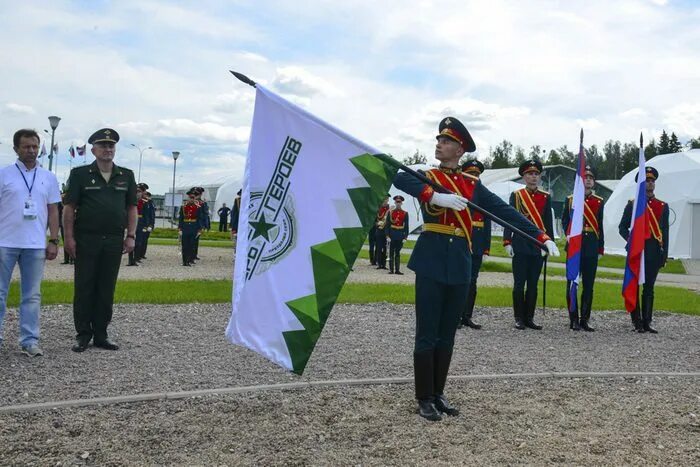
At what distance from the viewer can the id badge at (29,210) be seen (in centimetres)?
638

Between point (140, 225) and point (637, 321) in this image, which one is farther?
point (140, 225)

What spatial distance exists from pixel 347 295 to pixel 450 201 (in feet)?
25.3

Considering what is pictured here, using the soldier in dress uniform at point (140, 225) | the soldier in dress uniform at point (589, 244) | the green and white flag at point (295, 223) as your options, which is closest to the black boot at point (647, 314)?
the soldier in dress uniform at point (589, 244)

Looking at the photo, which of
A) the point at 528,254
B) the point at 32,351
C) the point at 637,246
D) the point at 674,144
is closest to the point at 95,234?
the point at 32,351

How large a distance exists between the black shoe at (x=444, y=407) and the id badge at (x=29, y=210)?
422cm

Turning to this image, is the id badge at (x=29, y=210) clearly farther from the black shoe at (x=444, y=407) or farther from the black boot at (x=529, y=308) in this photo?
the black boot at (x=529, y=308)

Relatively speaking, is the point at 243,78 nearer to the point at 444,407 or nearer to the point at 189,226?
the point at 444,407

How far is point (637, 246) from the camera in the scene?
9.18 m

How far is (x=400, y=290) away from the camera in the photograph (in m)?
13.1

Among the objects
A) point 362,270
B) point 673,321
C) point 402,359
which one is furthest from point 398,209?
point 402,359

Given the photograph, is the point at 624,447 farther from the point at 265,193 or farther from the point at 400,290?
the point at 400,290

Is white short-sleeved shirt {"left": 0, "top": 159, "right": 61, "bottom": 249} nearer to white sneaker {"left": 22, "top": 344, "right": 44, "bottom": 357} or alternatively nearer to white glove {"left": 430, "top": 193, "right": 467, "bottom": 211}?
white sneaker {"left": 22, "top": 344, "right": 44, "bottom": 357}

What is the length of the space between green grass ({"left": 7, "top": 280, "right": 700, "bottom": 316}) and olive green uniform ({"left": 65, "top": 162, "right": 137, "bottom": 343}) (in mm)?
3314

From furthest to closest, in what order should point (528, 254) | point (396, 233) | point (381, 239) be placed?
point (381, 239)
point (396, 233)
point (528, 254)
